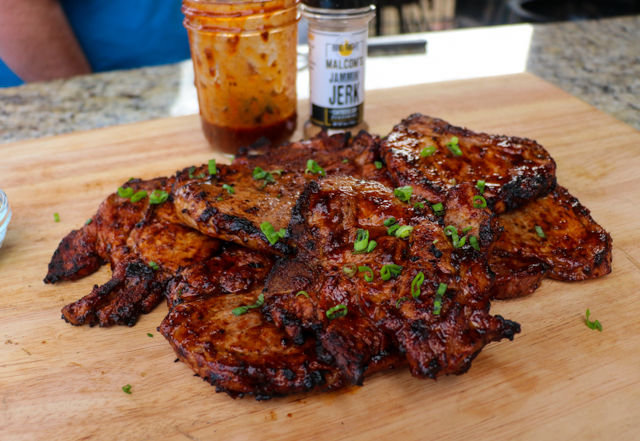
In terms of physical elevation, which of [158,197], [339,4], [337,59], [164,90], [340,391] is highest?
[339,4]

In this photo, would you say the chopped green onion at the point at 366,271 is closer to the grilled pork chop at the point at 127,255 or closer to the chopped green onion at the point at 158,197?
the grilled pork chop at the point at 127,255

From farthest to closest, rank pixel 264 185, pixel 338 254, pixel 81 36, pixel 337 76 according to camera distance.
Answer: pixel 81 36, pixel 337 76, pixel 264 185, pixel 338 254

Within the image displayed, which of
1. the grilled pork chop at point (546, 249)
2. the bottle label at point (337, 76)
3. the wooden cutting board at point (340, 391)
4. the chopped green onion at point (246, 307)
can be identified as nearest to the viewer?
the wooden cutting board at point (340, 391)

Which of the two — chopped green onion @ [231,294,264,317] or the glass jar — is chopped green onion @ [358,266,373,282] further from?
the glass jar

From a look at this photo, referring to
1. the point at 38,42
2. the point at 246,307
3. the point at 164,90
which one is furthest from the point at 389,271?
the point at 38,42

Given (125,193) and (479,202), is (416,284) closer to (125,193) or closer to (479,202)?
(479,202)

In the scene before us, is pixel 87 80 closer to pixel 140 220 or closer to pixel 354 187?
pixel 140 220

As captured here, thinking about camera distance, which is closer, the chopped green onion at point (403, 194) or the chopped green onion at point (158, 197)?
the chopped green onion at point (403, 194)

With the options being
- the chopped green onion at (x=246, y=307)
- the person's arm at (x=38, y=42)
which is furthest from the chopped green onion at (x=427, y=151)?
the person's arm at (x=38, y=42)
